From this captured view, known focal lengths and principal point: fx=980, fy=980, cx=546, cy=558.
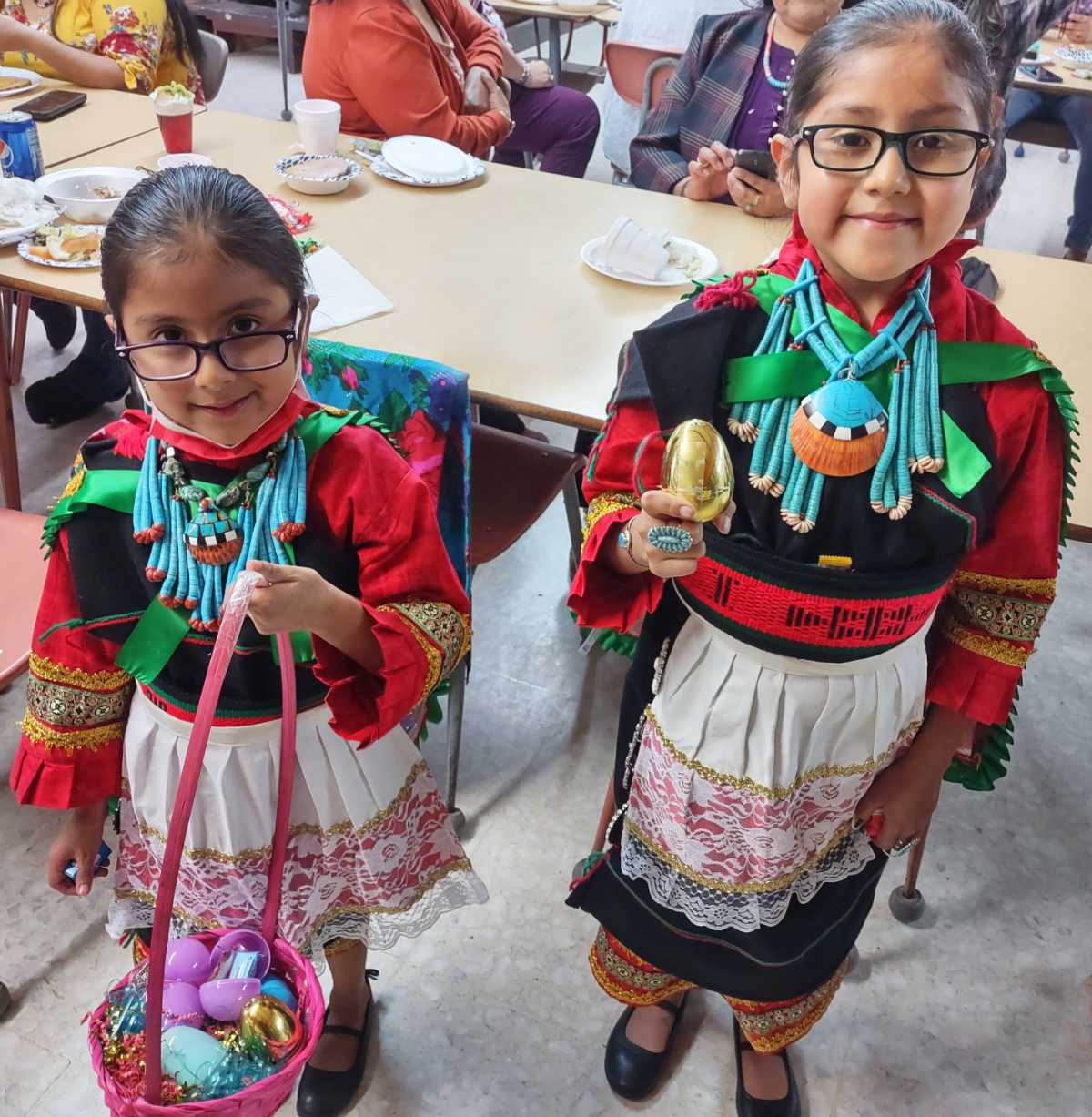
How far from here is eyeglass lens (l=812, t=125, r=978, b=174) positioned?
2.58ft

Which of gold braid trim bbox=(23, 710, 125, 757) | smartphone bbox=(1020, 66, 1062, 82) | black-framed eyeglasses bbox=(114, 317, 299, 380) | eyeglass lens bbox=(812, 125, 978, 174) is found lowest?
gold braid trim bbox=(23, 710, 125, 757)

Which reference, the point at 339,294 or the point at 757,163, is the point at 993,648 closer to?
the point at 339,294

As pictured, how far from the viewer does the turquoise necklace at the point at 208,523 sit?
885mm

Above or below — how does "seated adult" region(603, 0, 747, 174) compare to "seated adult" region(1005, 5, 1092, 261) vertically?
above

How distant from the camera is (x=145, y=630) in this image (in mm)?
914

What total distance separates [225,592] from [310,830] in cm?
34

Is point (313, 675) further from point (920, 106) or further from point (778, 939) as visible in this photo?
point (920, 106)

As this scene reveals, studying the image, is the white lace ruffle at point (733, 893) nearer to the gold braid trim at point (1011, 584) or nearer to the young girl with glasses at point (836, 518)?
the young girl with glasses at point (836, 518)

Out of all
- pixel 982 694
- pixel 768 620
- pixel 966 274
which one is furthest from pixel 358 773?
pixel 966 274

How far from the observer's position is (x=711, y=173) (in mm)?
2012

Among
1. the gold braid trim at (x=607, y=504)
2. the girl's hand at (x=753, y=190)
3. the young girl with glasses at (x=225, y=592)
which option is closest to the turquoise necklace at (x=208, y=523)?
the young girl with glasses at (x=225, y=592)

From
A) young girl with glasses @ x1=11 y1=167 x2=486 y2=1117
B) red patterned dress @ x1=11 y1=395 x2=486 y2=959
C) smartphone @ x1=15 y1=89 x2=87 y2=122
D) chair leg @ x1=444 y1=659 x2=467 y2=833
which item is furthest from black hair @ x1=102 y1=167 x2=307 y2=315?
smartphone @ x1=15 y1=89 x2=87 y2=122

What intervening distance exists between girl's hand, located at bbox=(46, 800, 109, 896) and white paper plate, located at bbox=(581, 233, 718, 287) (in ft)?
3.92

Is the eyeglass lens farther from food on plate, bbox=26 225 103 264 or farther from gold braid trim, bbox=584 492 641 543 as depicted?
food on plate, bbox=26 225 103 264
